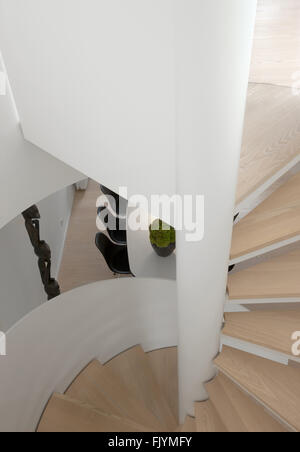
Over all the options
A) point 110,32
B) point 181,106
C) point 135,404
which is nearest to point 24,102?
point 110,32

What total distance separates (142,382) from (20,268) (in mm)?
1772

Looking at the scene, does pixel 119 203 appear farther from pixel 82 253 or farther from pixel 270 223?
pixel 270 223

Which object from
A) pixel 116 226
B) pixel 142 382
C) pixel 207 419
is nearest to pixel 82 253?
pixel 116 226

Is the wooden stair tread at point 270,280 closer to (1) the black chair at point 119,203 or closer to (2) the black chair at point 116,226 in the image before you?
(2) the black chair at point 116,226

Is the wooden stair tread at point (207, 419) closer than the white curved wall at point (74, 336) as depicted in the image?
Yes

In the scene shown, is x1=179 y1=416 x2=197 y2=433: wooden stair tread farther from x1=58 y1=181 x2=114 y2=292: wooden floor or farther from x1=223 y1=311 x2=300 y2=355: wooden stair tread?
x1=58 y1=181 x2=114 y2=292: wooden floor

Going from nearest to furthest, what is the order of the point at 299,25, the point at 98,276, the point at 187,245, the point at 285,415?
1. the point at 187,245
2. the point at 285,415
3. the point at 299,25
4. the point at 98,276

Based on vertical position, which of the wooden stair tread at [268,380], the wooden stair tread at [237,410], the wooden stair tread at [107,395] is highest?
the wooden stair tread at [268,380]

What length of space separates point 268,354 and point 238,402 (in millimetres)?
539

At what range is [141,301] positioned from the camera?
4305mm

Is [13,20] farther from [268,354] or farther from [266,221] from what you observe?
[268,354]

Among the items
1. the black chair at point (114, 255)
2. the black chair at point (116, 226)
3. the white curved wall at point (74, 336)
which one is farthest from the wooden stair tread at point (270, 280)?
the black chair at point (116, 226)

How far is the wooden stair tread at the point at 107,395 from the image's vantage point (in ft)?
13.1

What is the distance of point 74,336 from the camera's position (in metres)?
4.01
